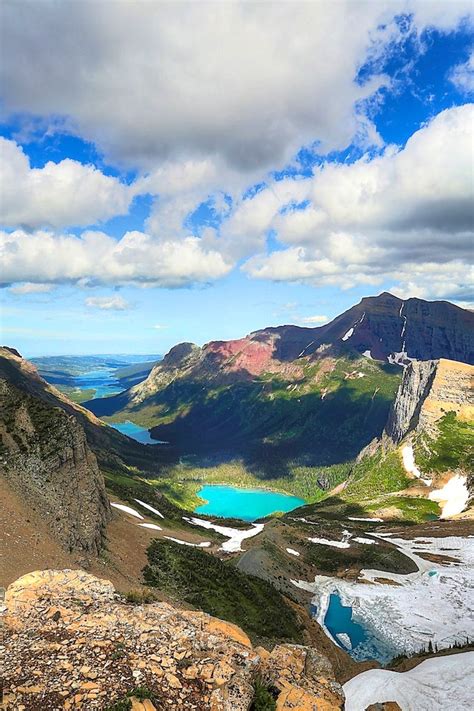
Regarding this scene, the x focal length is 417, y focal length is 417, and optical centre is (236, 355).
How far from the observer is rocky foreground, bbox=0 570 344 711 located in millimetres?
15312

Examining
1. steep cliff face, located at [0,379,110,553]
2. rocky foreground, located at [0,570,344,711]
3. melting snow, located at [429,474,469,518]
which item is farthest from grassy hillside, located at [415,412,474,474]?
rocky foreground, located at [0,570,344,711]

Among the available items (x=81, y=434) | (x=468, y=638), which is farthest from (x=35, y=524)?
(x=468, y=638)

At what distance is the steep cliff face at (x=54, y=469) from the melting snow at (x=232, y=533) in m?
A: 44.3

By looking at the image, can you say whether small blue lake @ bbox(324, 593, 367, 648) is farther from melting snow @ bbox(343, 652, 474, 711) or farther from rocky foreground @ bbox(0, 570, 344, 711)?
rocky foreground @ bbox(0, 570, 344, 711)

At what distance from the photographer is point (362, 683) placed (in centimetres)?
3659

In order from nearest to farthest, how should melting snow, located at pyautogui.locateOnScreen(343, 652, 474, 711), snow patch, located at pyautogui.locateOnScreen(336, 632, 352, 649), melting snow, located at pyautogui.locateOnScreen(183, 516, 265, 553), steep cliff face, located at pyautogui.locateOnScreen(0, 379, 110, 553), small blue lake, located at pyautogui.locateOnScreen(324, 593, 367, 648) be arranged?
melting snow, located at pyautogui.locateOnScreen(343, 652, 474, 711) → steep cliff face, located at pyautogui.locateOnScreen(0, 379, 110, 553) → snow patch, located at pyautogui.locateOnScreen(336, 632, 352, 649) → small blue lake, located at pyautogui.locateOnScreen(324, 593, 367, 648) → melting snow, located at pyautogui.locateOnScreen(183, 516, 265, 553)

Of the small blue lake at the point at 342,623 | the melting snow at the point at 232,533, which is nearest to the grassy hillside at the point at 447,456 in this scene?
the melting snow at the point at 232,533

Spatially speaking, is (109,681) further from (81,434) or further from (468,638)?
(468,638)

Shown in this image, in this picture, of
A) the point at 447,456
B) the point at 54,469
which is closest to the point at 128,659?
the point at 54,469

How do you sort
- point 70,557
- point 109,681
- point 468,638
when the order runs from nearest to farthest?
point 109,681
point 70,557
point 468,638

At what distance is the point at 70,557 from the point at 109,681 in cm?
2792

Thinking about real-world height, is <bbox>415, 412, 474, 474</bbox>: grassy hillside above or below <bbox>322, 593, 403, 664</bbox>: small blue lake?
below

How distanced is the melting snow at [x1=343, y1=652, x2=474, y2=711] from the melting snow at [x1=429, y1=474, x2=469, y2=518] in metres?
127

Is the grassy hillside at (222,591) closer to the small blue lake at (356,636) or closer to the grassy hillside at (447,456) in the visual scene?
the small blue lake at (356,636)
